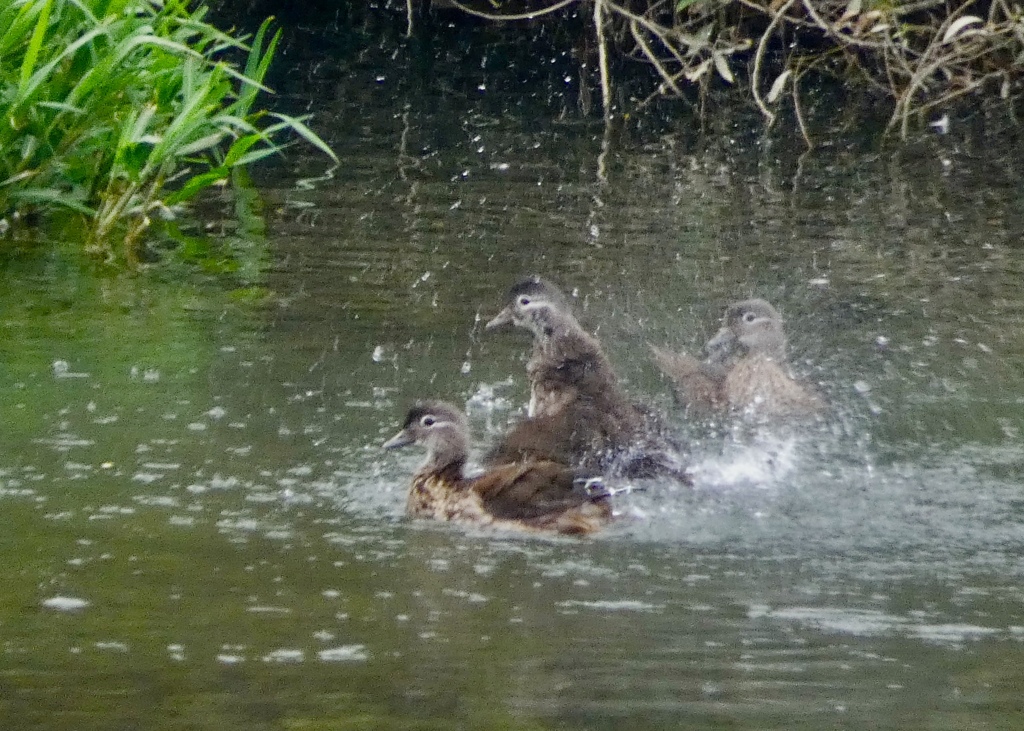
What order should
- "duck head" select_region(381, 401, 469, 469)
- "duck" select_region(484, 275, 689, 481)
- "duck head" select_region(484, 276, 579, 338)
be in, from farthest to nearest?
"duck head" select_region(484, 276, 579, 338) < "duck" select_region(484, 275, 689, 481) < "duck head" select_region(381, 401, 469, 469)

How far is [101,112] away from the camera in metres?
10.1

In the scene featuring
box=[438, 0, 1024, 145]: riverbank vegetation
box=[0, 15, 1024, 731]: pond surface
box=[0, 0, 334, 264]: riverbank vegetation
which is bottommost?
box=[0, 15, 1024, 731]: pond surface

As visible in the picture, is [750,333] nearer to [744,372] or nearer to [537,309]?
[744,372]

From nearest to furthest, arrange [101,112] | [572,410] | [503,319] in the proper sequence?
1. [572,410]
2. [503,319]
3. [101,112]

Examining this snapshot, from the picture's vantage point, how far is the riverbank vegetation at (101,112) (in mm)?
9719

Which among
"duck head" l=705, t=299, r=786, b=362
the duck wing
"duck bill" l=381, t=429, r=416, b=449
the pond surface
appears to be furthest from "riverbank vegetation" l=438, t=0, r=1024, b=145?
the duck wing

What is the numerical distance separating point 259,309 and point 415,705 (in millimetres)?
4700

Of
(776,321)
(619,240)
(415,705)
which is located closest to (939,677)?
(415,705)

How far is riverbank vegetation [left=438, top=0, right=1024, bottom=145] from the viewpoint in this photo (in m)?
13.0

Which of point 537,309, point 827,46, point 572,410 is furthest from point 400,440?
point 827,46

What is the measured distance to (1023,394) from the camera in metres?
8.01

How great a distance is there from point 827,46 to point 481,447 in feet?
33.4

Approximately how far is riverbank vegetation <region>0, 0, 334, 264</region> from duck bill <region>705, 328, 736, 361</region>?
2711mm

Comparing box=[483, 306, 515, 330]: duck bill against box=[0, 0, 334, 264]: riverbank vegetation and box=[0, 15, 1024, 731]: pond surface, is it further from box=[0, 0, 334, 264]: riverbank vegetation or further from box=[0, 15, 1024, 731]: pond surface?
box=[0, 0, 334, 264]: riverbank vegetation
